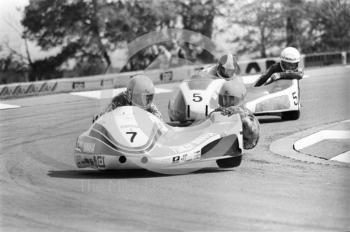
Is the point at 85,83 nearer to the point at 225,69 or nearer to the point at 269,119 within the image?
the point at 269,119

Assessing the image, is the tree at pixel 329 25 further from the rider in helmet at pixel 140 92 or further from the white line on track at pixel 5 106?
the rider in helmet at pixel 140 92

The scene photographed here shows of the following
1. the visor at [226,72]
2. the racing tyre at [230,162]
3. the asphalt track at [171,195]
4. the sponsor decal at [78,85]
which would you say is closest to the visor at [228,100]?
the asphalt track at [171,195]

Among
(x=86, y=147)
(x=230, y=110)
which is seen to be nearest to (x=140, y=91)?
(x=86, y=147)

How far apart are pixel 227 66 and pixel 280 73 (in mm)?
2174

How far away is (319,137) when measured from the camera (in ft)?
35.7

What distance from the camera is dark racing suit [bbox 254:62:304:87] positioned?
13938 millimetres

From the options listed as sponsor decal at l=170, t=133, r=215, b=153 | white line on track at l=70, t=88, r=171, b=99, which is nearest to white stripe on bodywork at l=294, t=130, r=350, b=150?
sponsor decal at l=170, t=133, r=215, b=153

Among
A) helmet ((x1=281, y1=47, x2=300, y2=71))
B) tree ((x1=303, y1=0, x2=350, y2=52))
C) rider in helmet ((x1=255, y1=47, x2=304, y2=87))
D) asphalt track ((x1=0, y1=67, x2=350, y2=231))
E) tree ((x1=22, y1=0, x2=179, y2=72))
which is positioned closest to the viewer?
asphalt track ((x1=0, y1=67, x2=350, y2=231))

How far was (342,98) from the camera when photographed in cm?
1672

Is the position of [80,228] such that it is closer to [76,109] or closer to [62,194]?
[62,194]

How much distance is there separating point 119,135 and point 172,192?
45.1 inches

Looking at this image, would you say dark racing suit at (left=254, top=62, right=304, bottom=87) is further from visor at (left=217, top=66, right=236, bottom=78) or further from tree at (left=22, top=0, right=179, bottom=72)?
tree at (left=22, top=0, right=179, bottom=72)

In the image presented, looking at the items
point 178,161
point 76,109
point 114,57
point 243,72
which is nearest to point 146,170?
point 178,161

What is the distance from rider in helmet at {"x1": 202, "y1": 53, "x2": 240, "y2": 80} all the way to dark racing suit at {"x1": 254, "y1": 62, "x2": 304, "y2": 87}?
1.97m
